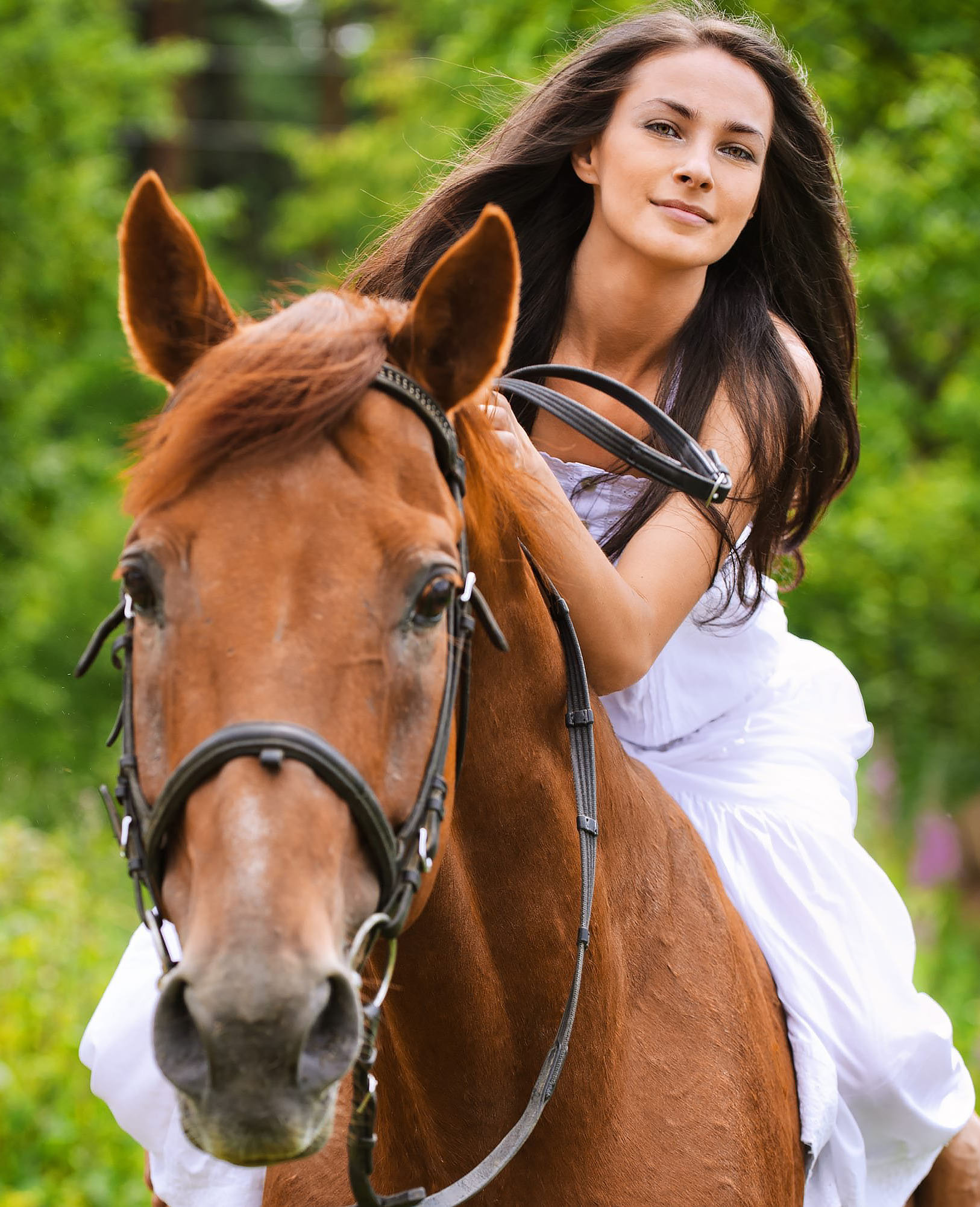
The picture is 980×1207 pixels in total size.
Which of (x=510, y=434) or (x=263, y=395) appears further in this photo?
(x=510, y=434)

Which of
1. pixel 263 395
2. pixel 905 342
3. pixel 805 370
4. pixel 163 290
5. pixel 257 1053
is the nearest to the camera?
pixel 257 1053

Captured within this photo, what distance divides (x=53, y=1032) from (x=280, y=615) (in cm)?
486

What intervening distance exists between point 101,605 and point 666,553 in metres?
11.1

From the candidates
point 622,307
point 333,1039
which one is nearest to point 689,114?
point 622,307

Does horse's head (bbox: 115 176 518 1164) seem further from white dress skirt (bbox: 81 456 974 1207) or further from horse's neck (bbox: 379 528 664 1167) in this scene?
white dress skirt (bbox: 81 456 974 1207)

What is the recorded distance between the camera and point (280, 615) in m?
1.69

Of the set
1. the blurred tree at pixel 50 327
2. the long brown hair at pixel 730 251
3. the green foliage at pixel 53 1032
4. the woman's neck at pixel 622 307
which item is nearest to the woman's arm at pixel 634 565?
the long brown hair at pixel 730 251

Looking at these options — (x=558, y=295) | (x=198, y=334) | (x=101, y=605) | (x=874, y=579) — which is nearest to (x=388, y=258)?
(x=558, y=295)

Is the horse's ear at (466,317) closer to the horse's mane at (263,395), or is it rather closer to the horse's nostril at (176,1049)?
the horse's mane at (263,395)

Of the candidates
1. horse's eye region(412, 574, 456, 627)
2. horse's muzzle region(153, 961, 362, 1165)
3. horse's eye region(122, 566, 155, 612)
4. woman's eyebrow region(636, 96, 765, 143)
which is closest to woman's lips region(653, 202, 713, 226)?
woman's eyebrow region(636, 96, 765, 143)

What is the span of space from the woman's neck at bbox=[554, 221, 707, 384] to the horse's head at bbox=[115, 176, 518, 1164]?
1.10m

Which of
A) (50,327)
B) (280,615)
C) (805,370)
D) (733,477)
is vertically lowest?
(280,615)

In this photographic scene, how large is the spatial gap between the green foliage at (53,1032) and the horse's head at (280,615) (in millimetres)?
3834

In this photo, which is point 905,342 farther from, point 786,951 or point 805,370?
point 786,951
